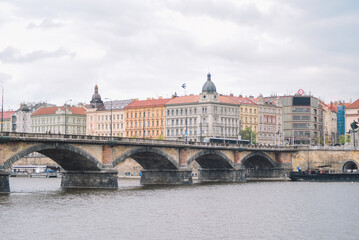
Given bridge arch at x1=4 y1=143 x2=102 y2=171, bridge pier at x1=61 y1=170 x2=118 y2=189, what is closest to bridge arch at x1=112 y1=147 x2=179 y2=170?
bridge pier at x1=61 y1=170 x2=118 y2=189

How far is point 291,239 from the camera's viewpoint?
51.7m

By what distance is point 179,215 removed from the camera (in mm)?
65938

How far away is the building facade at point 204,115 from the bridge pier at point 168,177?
207ft

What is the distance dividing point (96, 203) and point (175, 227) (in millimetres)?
20859

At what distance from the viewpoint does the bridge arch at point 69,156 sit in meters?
88.3

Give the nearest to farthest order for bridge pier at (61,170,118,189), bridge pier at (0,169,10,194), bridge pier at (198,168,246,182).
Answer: bridge pier at (0,169,10,194)
bridge pier at (61,170,118,189)
bridge pier at (198,168,246,182)

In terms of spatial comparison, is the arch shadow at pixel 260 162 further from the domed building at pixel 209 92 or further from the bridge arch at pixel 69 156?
the bridge arch at pixel 69 156

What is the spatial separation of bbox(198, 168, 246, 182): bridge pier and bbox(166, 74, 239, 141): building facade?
4487cm

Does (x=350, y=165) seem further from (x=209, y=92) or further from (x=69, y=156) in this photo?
(x=69, y=156)

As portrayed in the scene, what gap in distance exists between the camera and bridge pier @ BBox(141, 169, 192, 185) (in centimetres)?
11444

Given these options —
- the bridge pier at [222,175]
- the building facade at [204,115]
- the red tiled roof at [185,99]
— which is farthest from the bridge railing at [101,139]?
the red tiled roof at [185,99]

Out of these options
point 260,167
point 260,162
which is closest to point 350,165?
point 260,167

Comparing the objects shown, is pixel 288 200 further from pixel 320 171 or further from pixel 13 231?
pixel 320 171

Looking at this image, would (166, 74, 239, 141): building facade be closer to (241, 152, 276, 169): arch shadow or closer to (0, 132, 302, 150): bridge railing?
(241, 152, 276, 169): arch shadow
